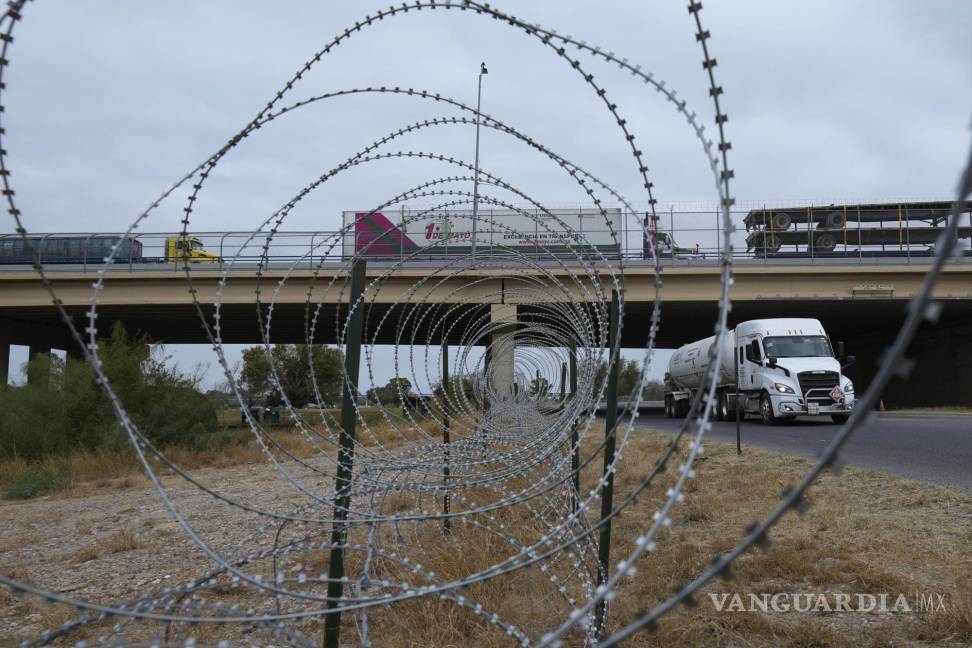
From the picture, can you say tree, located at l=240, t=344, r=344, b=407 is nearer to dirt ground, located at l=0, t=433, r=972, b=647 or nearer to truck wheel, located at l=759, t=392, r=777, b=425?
truck wheel, located at l=759, t=392, r=777, b=425

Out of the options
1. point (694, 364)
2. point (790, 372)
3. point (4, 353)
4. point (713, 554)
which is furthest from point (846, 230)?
point (4, 353)

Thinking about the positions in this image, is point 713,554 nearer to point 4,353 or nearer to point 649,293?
point 649,293

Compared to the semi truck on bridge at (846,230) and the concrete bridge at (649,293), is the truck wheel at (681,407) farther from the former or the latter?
the semi truck on bridge at (846,230)

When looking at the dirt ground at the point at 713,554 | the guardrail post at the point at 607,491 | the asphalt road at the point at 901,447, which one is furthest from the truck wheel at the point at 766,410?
the guardrail post at the point at 607,491

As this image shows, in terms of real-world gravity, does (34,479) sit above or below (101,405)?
below

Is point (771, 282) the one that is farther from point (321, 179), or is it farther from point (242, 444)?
point (321, 179)

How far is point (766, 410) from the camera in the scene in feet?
75.1

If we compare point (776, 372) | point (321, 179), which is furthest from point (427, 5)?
point (776, 372)

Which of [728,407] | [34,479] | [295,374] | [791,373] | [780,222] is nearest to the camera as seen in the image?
[34,479]

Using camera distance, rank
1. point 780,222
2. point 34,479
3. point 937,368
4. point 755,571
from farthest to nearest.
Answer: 1. point 937,368
2. point 780,222
3. point 34,479
4. point 755,571

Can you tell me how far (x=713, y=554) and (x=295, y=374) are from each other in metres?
32.9

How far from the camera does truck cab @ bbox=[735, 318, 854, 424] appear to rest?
21.6 meters

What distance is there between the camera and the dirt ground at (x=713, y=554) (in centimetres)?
403

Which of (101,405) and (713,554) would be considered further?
(101,405)
